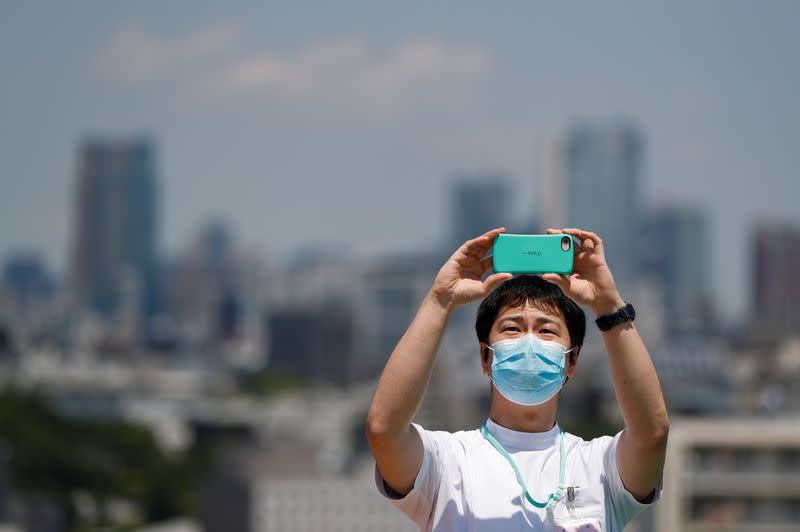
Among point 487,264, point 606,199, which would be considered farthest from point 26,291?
point 487,264

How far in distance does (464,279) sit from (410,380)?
0.24 metres

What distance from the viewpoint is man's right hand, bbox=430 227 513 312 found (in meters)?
3.10

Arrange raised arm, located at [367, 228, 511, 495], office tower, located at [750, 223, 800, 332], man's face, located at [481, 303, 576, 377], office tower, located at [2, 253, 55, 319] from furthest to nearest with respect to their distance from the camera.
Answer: office tower, located at [2, 253, 55, 319]
office tower, located at [750, 223, 800, 332]
man's face, located at [481, 303, 576, 377]
raised arm, located at [367, 228, 511, 495]

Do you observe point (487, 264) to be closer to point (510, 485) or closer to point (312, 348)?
point (510, 485)

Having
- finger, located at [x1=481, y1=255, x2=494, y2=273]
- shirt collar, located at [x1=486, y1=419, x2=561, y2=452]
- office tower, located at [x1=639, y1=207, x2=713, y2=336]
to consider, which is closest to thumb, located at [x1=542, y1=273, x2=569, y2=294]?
finger, located at [x1=481, y1=255, x2=494, y2=273]

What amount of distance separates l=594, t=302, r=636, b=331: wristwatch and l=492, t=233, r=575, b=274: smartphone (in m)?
0.11

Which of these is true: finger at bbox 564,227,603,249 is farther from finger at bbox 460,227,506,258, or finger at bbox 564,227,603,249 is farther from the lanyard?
the lanyard

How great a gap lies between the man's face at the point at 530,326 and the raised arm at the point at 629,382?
8 centimetres

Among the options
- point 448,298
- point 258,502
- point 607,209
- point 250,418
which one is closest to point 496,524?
point 448,298

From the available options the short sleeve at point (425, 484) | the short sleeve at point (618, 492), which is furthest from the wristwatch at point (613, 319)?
the short sleeve at point (425, 484)

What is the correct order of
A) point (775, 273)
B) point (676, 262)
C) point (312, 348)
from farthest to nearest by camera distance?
point (676, 262)
point (775, 273)
point (312, 348)

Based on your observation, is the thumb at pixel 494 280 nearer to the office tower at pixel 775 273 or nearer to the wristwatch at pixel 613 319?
the wristwatch at pixel 613 319

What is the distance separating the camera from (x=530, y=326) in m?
3.17

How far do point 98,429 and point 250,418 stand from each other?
14443mm
